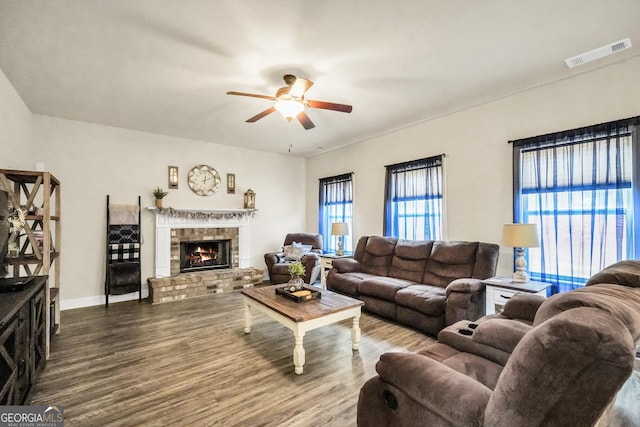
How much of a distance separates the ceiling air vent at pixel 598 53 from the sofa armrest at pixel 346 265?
11.4 feet

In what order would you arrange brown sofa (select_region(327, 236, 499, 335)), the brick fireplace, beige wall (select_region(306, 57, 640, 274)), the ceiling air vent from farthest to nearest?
the brick fireplace, brown sofa (select_region(327, 236, 499, 335)), beige wall (select_region(306, 57, 640, 274)), the ceiling air vent

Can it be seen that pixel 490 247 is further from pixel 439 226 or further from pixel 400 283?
pixel 400 283

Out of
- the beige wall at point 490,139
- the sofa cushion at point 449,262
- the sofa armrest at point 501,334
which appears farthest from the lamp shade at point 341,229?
the sofa armrest at point 501,334

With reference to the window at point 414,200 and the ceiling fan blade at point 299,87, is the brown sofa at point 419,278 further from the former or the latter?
the ceiling fan blade at point 299,87

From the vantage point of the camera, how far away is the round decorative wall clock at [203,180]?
537 cm

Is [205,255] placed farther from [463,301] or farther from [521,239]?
[521,239]

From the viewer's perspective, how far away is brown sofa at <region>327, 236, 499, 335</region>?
3.09 metres

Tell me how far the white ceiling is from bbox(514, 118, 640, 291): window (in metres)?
0.74

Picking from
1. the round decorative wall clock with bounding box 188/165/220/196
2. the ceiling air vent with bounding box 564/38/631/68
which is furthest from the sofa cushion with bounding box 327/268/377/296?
the ceiling air vent with bounding box 564/38/631/68

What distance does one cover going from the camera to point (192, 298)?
15.9 ft

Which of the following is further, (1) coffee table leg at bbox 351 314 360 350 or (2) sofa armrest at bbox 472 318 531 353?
(1) coffee table leg at bbox 351 314 360 350

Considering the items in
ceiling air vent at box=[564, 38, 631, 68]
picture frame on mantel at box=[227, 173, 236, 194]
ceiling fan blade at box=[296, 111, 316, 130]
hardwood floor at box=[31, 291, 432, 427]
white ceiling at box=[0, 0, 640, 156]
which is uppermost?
white ceiling at box=[0, 0, 640, 156]

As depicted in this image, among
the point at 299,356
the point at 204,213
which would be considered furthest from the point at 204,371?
the point at 204,213

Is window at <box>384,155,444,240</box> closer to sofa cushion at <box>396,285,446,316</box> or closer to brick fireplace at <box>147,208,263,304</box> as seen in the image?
sofa cushion at <box>396,285,446,316</box>
